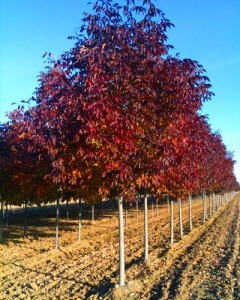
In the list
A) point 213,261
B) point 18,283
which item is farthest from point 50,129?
point 213,261

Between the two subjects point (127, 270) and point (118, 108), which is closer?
point (118, 108)

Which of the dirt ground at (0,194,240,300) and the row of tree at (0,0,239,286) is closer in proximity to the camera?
the row of tree at (0,0,239,286)

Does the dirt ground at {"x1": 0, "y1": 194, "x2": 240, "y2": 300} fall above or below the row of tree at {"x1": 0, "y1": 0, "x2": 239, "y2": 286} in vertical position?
below

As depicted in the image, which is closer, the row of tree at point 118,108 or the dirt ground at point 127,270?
the row of tree at point 118,108

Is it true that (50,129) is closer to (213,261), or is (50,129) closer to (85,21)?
(85,21)

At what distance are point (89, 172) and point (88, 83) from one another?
1712 millimetres

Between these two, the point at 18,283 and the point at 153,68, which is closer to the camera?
the point at 153,68

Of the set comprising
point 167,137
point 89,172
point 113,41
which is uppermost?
point 113,41

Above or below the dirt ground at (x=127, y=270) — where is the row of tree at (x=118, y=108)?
above

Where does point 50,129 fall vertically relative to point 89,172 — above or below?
above

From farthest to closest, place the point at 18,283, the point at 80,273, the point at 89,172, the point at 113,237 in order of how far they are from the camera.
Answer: the point at 113,237, the point at 80,273, the point at 18,283, the point at 89,172

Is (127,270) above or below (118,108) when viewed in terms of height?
below

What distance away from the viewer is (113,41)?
7.09 meters

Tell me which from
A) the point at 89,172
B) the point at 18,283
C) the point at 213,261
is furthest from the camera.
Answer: the point at 213,261
